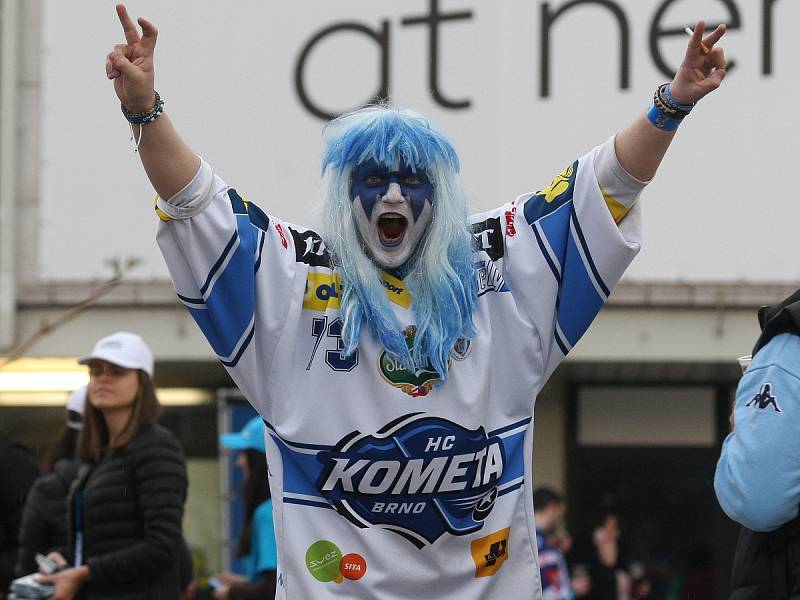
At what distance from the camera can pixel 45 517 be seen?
489 cm

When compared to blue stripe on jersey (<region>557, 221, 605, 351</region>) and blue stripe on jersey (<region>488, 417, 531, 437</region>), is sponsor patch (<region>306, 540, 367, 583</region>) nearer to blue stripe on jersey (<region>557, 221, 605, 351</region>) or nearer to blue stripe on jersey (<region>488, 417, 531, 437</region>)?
blue stripe on jersey (<region>488, 417, 531, 437</region>)

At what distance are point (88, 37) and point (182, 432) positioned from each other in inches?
142

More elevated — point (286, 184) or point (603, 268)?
point (286, 184)

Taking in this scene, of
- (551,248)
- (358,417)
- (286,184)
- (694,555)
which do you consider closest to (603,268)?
(551,248)

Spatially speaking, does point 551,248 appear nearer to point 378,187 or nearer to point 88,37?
point 378,187

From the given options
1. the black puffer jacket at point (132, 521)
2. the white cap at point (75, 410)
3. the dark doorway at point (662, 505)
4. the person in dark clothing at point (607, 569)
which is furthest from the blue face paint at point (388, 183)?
the dark doorway at point (662, 505)

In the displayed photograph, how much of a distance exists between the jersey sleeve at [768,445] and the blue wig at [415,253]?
2.18ft

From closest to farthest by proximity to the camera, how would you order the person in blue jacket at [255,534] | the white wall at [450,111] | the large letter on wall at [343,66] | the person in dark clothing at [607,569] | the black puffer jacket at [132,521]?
1. the black puffer jacket at [132,521]
2. the person in blue jacket at [255,534]
3. the person in dark clothing at [607,569]
4. the white wall at [450,111]
5. the large letter on wall at [343,66]

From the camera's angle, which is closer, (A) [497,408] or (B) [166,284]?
(A) [497,408]

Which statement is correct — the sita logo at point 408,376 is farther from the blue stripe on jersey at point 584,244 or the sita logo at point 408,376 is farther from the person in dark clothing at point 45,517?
the person in dark clothing at point 45,517

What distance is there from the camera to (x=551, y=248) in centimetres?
277

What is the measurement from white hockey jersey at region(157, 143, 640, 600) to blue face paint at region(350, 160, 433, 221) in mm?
145

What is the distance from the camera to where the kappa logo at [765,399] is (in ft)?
9.51

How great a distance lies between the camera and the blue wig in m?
2.68
